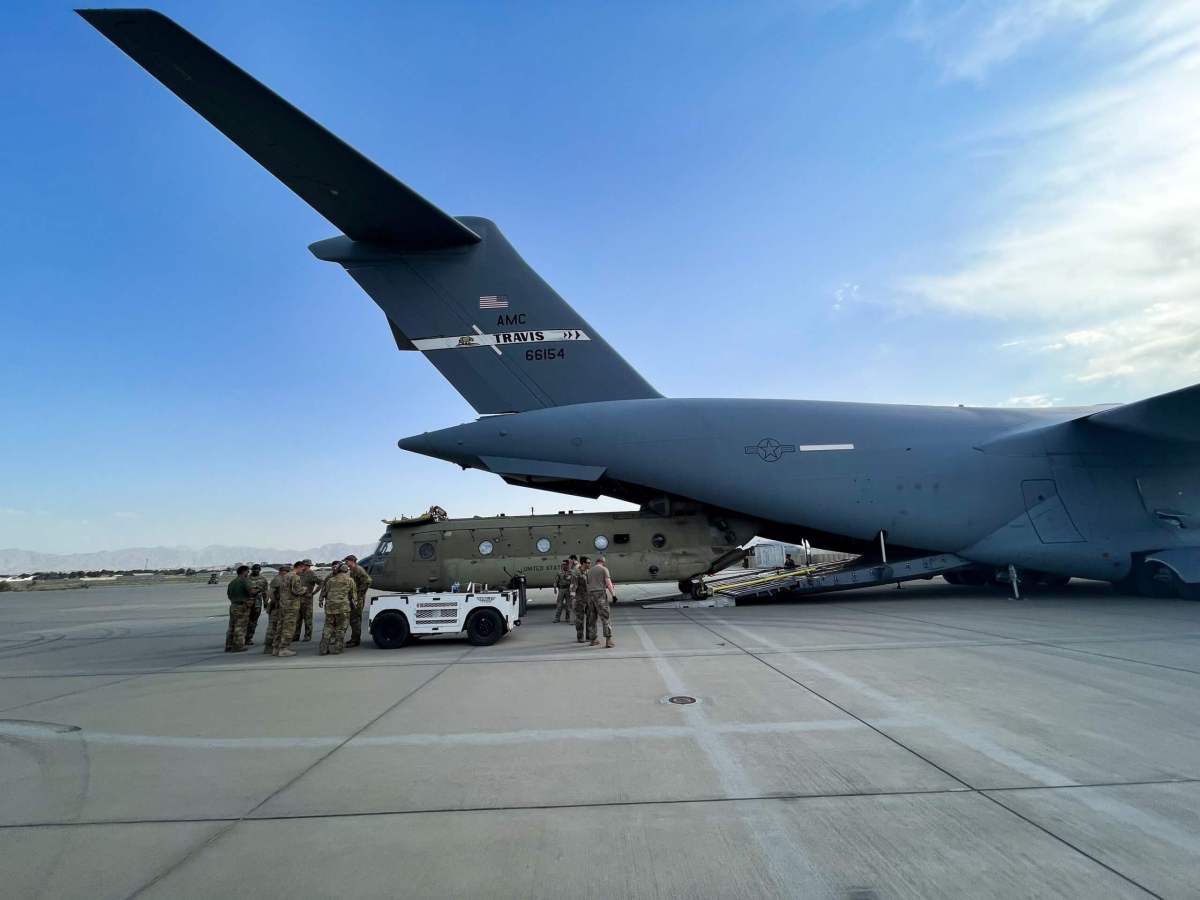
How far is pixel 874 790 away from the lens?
339cm

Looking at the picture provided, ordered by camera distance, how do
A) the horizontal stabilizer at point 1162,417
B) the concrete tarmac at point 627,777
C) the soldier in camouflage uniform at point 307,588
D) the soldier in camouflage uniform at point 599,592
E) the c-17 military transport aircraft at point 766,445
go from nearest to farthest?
the concrete tarmac at point 627,777, the soldier in camouflage uniform at point 599,592, the soldier in camouflage uniform at point 307,588, the horizontal stabilizer at point 1162,417, the c-17 military transport aircraft at point 766,445

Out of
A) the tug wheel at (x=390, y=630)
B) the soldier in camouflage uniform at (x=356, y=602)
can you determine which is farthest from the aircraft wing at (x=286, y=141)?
the tug wheel at (x=390, y=630)

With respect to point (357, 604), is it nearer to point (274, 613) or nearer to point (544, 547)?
point (274, 613)

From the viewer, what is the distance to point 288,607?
9.71m

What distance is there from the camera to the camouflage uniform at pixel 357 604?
10.2 meters

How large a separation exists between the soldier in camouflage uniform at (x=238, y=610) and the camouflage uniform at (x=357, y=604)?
64.3 inches

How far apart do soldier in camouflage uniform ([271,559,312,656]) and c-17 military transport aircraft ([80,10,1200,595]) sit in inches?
184

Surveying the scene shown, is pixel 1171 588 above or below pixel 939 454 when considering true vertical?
below

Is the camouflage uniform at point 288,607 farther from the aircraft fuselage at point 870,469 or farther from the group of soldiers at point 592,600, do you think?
the aircraft fuselage at point 870,469

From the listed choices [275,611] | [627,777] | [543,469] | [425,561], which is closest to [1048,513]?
[543,469]

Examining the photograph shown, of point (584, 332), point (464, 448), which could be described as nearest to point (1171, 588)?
point (584, 332)

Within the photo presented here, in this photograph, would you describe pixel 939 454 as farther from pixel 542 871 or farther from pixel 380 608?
pixel 542 871

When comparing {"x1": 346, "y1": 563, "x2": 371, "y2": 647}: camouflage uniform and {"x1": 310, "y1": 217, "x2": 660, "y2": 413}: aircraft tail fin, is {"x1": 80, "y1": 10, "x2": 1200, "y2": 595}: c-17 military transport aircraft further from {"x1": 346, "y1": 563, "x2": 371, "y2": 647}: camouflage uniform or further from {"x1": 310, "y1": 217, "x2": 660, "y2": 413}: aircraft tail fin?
{"x1": 346, "y1": 563, "x2": 371, "y2": 647}: camouflage uniform

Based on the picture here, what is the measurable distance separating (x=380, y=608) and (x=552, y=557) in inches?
216
